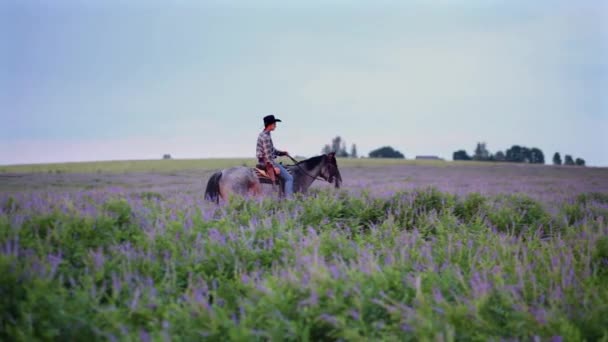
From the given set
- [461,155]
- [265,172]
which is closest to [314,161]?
[265,172]

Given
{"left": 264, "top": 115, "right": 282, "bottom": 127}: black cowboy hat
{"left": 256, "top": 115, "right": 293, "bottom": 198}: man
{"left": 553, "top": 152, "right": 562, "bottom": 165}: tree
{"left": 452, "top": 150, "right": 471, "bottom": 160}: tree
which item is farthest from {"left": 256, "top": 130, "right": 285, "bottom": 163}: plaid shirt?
{"left": 452, "top": 150, "right": 471, "bottom": 160}: tree

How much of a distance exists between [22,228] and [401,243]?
4.38m

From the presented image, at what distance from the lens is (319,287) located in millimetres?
2920

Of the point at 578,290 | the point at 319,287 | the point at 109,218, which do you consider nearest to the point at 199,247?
the point at 109,218

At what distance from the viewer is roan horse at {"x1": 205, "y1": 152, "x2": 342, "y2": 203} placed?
33.7 feet

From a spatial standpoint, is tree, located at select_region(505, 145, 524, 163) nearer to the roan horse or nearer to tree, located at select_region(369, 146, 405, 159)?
tree, located at select_region(369, 146, 405, 159)

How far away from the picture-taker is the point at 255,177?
1067 cm

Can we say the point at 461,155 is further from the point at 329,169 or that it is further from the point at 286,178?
the point at 286,178

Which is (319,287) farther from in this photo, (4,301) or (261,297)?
(4,301)

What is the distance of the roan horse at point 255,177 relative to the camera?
10.3 metres

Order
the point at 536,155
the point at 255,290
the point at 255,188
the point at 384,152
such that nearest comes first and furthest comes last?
the point at 255,290, the point at 255,188, the point at 536,155, the point at 384,152

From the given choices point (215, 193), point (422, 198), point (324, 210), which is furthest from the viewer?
point (215, 193)

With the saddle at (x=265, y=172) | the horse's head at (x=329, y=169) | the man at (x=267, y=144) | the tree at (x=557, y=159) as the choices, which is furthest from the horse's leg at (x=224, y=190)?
the tree at (x=557, y=159)

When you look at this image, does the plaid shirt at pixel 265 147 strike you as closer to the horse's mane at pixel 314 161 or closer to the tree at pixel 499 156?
the horse's mane at pixel 314 161
